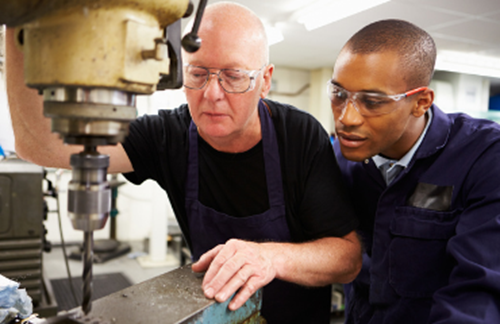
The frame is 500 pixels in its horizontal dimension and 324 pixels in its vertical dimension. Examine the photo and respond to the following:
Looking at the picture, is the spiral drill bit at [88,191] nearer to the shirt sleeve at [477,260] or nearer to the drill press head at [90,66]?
the drill press head at [90,66]

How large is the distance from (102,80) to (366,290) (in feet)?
3.98

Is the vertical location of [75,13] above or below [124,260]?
above

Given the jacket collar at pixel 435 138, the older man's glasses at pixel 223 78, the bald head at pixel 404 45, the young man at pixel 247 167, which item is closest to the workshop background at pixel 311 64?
the young man at pixel 247 167

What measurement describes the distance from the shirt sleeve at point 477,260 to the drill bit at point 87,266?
0.75 meters

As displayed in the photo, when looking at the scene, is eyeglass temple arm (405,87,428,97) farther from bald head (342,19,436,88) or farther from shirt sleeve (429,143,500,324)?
shirt sleeve (429,143,500,324)

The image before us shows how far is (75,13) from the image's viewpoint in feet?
1.77

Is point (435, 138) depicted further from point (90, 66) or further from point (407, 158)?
point (90, 66)

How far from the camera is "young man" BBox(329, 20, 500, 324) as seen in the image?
1127 mm

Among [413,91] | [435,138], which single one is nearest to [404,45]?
[413,91]

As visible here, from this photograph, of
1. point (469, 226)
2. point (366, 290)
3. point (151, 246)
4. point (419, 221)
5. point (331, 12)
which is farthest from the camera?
point (151, 246)

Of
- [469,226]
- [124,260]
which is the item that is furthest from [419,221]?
[124,260]

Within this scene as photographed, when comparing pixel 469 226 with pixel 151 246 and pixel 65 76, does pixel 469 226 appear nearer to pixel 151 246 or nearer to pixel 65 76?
pixel 65 76

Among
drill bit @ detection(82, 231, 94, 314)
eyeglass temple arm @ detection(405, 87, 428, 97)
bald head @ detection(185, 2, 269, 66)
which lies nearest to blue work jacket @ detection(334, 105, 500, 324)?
eyeglass temple arm @ detection(405, 87, 428, 97)

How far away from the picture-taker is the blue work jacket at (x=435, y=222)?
0.95m
